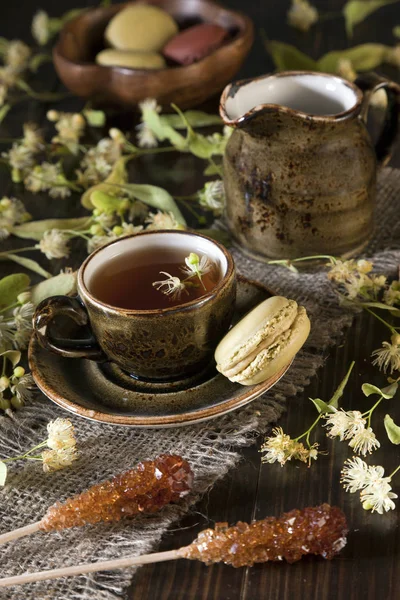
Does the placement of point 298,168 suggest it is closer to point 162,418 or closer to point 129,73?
point 162,418

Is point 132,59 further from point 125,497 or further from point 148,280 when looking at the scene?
point 125,497

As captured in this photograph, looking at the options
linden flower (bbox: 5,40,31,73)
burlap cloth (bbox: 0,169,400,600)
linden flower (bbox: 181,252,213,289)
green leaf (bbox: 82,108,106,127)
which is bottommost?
linden flower (bbox: 5,40,31,73)

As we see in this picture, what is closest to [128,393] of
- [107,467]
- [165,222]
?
[107,467]

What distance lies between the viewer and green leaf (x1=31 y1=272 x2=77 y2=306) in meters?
1.04

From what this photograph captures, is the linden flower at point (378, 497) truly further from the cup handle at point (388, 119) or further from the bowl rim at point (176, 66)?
the bowl rim at point (176, 66)

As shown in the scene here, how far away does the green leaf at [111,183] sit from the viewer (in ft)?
4.12

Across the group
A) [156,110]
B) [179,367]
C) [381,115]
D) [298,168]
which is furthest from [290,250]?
[381,115]

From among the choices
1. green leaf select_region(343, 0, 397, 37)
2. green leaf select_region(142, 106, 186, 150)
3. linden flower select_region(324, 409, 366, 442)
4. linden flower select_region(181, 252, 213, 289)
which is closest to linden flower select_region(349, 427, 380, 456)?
linden flower select_region(324, 409, 366, 442)

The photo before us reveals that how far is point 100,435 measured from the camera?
86 cm

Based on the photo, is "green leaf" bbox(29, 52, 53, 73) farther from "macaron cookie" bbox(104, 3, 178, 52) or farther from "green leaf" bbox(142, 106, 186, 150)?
"green leaf" bbox(142, 106, 186, 150)

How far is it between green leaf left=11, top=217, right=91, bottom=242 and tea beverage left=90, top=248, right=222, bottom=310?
307 millimetres

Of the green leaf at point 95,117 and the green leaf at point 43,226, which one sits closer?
the green leaf at point 43,226

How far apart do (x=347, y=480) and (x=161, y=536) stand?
0.59 feet

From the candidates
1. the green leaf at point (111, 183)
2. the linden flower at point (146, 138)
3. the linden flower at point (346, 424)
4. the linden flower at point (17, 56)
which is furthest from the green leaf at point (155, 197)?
the linden flower at point (17, 56)
